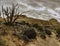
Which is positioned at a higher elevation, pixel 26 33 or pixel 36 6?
pixel 26 33

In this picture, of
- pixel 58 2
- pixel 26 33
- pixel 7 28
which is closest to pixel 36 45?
pixel 26 33

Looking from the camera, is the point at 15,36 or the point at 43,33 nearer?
the point at 15,36

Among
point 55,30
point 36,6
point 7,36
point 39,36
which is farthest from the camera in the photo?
point 36,6

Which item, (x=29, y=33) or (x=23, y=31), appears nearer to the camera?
(x=29, y=33)

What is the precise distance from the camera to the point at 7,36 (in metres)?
8.27

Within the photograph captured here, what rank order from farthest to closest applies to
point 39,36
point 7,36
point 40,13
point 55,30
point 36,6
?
point 36,6 < point 40,13 < point 55,30 < point 39,36 < point 7,36

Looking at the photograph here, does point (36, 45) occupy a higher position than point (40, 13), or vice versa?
point (36, 45)

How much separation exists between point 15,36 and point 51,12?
6.54m

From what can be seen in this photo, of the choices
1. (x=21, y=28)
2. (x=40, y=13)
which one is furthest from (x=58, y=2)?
(x=21, y=28)

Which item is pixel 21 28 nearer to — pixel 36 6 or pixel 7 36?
pixel 7 36

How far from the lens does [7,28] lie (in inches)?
346

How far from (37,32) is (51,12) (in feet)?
18.7

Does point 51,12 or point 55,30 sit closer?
point 55,30

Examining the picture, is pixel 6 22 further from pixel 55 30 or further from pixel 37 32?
pixel 55 30
